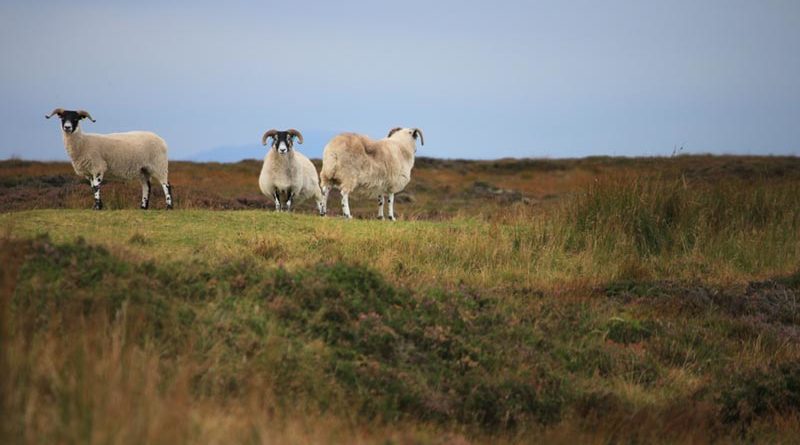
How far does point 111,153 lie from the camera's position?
1777cm

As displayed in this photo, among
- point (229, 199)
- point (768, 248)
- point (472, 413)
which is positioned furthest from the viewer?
point (229, 199)

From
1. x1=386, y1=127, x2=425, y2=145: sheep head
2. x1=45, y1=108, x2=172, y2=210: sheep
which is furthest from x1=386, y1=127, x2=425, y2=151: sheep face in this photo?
x1=45, y1=108, x2=172, y2=210: sheep

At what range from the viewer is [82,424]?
475 cm

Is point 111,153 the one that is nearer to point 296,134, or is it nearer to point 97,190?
point 97,190

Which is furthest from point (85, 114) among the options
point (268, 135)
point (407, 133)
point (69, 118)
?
point (407, 133)

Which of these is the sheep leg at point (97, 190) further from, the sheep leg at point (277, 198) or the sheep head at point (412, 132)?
the sheep head at point (412, 132)

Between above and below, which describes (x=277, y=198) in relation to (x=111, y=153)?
below

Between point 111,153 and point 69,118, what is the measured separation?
1122 millimetres

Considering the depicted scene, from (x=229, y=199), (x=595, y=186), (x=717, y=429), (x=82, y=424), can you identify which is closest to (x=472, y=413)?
(x=717, y=429)

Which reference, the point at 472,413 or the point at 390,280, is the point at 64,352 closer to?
the point at 472,413

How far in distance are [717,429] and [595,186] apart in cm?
867

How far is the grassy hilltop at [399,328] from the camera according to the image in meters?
6.22

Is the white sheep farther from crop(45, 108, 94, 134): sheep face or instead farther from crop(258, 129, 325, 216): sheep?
crop(45, 108, 94, 134): sheep face

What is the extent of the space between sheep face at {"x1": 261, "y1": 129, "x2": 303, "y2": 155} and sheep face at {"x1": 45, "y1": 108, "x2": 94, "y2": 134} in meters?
4.22
